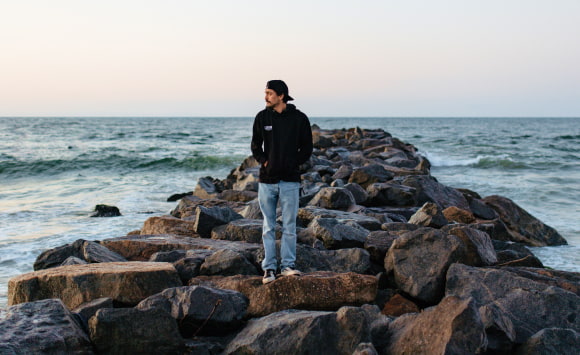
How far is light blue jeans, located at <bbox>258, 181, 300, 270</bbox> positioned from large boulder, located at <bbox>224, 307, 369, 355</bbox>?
982mm

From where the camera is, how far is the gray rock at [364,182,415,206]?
891cm

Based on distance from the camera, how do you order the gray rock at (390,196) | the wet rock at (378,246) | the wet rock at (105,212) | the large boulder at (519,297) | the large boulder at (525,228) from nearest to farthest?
1. the large boulder at (519,297)
2. the wet rock at (378,246)
3. the large boulder at (525,228)
4. the gray rock at (390,196)
5. the wet rock at (105,212)

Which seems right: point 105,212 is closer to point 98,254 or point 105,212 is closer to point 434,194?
point 98,254

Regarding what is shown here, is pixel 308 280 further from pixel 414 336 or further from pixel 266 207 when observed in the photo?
pixel 414 336

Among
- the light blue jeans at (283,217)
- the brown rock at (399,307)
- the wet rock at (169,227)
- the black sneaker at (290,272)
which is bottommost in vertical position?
the brown rock at (399,307)

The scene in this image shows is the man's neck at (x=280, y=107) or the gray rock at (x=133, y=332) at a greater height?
the man's neck at (x=280, y=107)

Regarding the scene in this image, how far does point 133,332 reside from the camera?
3363 millimetres

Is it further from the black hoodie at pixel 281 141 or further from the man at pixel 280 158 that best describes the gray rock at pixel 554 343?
the black hoodie at pixel 281 141

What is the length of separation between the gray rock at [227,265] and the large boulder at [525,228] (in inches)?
202

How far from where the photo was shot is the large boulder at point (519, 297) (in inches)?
153

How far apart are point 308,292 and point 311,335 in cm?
79

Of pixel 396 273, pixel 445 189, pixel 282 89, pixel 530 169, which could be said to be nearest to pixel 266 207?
pixel 282 89

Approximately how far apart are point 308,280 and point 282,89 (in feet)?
5.10

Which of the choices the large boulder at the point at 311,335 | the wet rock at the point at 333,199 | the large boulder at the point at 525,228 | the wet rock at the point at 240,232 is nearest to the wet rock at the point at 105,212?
the wet rock at the point at 333,199
